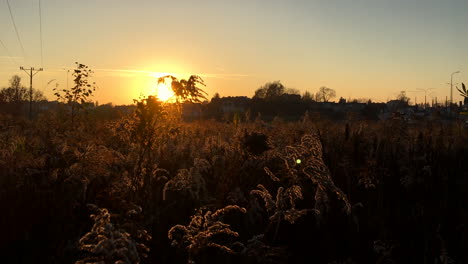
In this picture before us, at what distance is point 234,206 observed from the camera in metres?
3.35

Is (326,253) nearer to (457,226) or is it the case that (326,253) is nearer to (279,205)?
(279,205)

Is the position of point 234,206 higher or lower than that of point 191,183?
higher

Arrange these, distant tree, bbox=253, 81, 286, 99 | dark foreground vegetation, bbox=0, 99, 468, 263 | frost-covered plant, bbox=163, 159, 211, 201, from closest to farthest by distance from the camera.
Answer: dark foreground vegetation, bbox=0, 99, 468, 263
frost-covered plant, bbox=163, 159, 211, 201
distant tree, bbox=253, 81, 286, 99

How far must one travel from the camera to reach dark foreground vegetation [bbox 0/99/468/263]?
3.88m

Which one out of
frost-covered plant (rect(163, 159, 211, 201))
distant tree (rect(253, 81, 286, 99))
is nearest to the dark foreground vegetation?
frost-covered plant (rect(163, 159, 211, 201))

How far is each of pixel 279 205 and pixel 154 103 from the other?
196cm

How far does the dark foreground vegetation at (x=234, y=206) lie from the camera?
3885 mm

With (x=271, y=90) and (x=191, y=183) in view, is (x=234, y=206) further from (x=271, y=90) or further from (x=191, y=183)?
(x=271, y=90)

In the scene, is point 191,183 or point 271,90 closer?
point 191,183

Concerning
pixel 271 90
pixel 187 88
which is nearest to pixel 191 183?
pixel 187 88

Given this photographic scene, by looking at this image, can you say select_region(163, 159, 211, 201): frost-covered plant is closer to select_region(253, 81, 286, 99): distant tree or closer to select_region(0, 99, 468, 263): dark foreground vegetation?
select_region(0, 99, 468, 263): dark foreground vegetation

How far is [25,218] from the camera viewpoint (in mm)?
5156

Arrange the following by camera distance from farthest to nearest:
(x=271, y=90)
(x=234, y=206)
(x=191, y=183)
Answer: (x=271, y=90) → (x=191, y=183) → (x=234, y=206)

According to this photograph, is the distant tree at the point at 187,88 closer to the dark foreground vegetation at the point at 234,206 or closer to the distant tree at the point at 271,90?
the dark foreground vegetation at the point at 234,206
